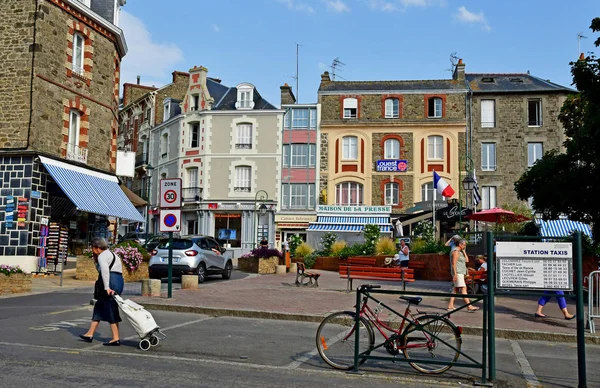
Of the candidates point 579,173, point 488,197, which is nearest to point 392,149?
point 488,197

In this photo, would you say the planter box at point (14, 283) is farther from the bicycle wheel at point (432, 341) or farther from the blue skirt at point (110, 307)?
the bicycle wheel at point (432, 341)

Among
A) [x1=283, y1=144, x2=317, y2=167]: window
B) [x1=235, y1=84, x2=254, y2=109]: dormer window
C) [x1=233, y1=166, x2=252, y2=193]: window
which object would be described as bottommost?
[x1=233, y1=166, x2=252, y2=193]: window

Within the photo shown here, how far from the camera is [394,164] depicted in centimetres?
3834

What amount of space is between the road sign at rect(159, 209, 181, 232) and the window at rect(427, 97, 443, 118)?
2845 centimetres

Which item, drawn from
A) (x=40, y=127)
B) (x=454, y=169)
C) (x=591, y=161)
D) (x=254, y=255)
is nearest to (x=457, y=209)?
(x=254, y=255)

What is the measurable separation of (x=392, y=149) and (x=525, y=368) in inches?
1260

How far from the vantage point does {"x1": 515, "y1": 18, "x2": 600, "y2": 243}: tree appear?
1366 cm

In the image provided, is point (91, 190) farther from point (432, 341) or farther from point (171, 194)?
point (432, 341)

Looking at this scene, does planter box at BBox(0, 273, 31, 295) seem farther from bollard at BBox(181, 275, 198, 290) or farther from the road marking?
the road marking

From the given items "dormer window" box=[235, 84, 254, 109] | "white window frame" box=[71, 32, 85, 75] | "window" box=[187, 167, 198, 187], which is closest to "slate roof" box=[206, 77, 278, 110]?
"dormer window" box=[235, 84, 254, 109]

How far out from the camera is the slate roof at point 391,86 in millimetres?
38438

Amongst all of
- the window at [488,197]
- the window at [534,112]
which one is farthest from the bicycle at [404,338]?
the window at [534,112]

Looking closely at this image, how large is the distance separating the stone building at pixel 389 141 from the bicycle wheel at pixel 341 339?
30.1 metres

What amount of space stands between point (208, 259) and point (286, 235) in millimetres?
20985
